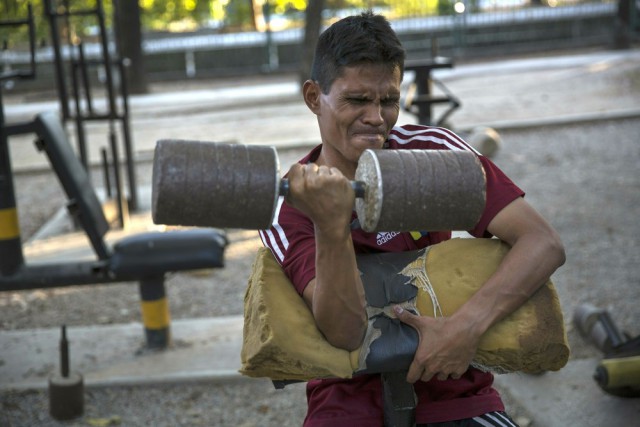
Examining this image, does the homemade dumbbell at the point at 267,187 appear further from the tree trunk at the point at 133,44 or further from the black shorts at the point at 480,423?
the tree trunk at the point at 133,44

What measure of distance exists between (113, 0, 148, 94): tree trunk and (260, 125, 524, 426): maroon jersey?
15.2m

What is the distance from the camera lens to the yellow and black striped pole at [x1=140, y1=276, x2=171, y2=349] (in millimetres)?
4781

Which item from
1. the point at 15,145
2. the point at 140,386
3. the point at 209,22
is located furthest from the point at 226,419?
the point at 209,22

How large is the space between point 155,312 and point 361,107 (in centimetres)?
286

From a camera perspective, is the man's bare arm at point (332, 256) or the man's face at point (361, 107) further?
the man's face at point (361, 107)

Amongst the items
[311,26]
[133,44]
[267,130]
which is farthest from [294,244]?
[133,44]

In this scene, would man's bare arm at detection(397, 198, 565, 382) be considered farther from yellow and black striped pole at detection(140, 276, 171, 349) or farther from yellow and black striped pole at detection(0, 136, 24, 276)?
yellow and black striped pole at detection(0, 136, 24, 276)

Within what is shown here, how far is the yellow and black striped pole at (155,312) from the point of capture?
4.78 metres

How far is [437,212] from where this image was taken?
6.42 feet

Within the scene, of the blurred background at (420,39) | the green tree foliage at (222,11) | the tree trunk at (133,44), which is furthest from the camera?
the green tree foliage at (222,11)

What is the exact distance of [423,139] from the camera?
7.93 feet

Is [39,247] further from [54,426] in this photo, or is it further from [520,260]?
[520,260]

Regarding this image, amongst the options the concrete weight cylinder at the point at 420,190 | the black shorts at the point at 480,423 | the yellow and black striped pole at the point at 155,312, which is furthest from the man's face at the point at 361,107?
the yellow and black striped pole at the point at 155,312

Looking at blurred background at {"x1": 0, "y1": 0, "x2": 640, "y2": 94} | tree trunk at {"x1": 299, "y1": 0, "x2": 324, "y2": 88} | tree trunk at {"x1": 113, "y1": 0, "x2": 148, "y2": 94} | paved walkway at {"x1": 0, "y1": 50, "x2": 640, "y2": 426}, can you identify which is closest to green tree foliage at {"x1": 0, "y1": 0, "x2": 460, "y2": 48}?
blurred background at {"x1": 0, "y1": 0, "x2": 640, "y2": 94}
